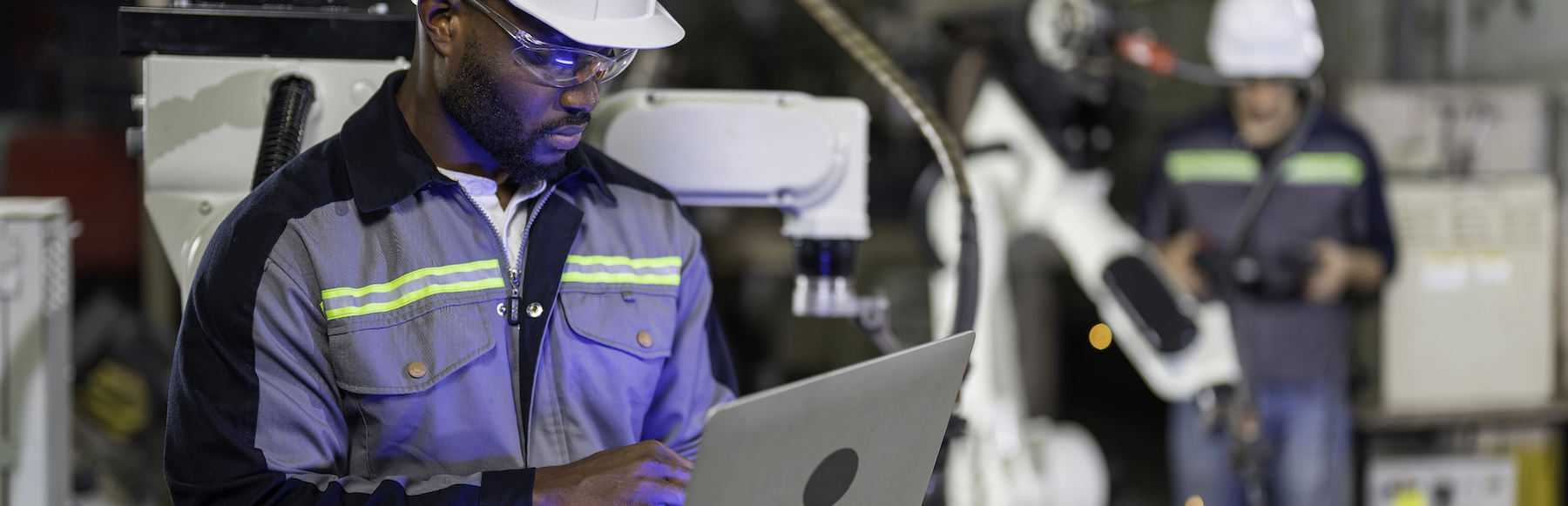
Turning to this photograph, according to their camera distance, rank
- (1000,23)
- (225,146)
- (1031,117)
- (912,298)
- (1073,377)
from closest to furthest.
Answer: (225,146)
(1031,117)
(1000,23)
(912,298)
(1073,377)

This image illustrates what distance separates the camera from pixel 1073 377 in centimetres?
598

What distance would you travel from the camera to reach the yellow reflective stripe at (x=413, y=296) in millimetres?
1099

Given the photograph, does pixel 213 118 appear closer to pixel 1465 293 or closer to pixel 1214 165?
pixel 1214 165

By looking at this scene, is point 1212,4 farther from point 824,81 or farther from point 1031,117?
point 1031,117

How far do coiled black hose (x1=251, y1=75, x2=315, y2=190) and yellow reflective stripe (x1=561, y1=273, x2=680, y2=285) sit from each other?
13.2 inches

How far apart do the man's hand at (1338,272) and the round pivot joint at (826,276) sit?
6.33ft

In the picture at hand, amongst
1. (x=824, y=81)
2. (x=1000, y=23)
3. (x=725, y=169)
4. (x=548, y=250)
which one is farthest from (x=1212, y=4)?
(x=548, y=250)

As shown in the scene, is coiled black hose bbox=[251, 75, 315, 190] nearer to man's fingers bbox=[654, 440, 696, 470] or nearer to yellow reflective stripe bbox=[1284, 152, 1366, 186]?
man's fingers bbox=[654, 440, 696, 470]

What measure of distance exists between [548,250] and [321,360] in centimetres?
26

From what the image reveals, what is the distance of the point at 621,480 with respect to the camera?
102 cm

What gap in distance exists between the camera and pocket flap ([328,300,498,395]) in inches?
43.6

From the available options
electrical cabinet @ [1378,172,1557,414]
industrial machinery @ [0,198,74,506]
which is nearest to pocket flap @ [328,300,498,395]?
industrial machinery @ [0,198,74,506]

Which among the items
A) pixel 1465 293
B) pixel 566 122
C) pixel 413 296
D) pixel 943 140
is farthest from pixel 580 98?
pixel 1465 293

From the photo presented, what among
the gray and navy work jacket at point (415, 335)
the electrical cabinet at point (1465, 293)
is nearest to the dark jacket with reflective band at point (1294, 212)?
the electrical cabinet at point (1465, 293)
